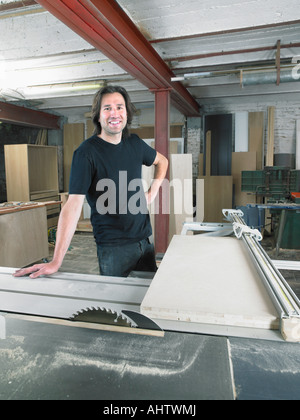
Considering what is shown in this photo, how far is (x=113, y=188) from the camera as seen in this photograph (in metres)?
1.70

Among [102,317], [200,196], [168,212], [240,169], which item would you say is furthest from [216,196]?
[102,317]

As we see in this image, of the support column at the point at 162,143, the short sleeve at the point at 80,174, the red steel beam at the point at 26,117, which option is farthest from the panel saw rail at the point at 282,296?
the red steel beam at the point at 26,117

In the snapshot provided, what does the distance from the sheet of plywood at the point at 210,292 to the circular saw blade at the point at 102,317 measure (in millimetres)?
61

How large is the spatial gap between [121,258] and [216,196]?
495cm

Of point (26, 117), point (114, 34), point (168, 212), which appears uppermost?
point (26, 117)

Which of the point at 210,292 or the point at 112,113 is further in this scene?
the point at 112,113

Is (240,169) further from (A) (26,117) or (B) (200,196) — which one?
(A) (26,117)

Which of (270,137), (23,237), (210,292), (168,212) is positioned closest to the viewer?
(210,292)

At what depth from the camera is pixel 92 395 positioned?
0.57 m

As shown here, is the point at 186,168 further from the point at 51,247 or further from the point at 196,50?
the point at 51,247

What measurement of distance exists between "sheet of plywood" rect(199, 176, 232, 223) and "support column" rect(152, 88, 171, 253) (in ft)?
6.34

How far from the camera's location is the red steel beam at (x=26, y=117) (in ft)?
19.3
